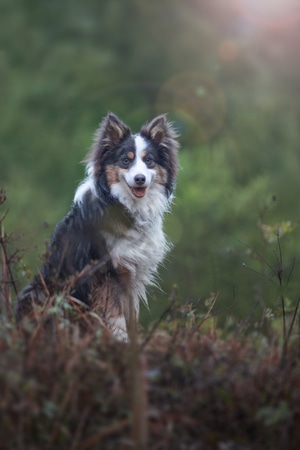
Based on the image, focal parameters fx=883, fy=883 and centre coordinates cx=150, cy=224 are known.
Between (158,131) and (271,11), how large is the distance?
2100 cm

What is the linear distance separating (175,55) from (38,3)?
548 cm

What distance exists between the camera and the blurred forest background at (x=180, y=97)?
2238 cm

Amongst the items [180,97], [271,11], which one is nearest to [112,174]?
[180,97]

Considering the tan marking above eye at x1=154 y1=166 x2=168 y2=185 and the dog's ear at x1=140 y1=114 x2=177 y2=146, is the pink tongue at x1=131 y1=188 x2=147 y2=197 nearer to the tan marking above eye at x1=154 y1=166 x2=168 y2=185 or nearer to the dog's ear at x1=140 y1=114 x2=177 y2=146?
A: the tan marking above eye at x1=154 y1=166 x2=168 y2=185

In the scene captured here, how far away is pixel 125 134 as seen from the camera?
8242 millimetres

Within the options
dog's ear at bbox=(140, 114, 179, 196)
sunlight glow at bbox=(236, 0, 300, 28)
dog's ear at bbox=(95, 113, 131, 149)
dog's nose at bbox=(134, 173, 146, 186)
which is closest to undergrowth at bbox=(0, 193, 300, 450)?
dog's nose at bbox=(134, 173, 146, 186)

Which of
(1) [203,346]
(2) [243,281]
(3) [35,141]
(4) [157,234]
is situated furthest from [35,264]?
(3) [35,141]

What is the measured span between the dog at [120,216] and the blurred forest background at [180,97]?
11840mm

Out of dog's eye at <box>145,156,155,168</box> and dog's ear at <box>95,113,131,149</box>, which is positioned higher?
dog's ear at <box>95,113,131,149</box>

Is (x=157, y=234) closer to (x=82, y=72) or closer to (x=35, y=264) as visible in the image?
(x=35, y=264)

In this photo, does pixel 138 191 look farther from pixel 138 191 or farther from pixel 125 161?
pixel 125 161

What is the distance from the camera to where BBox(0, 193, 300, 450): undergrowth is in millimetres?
3889

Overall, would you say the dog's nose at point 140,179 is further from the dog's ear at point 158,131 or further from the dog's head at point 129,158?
the dog's ear at point 158,131

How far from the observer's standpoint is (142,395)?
3.77m
